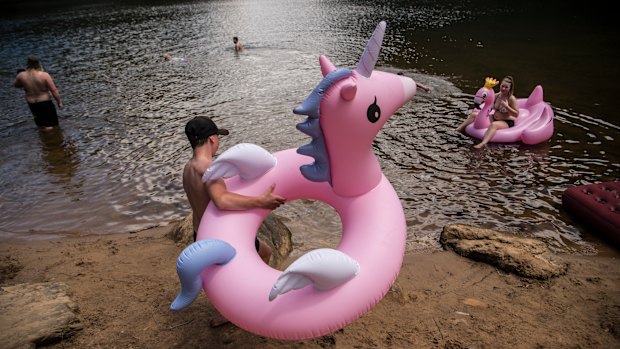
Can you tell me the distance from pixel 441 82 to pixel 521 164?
4646 millimetres

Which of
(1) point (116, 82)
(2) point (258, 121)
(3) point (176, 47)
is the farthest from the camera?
(3) point (176, 47)

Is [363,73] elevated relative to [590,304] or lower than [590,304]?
elevated

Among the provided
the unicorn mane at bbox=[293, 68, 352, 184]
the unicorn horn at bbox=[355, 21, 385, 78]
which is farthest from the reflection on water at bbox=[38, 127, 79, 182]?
the unicorn horn at bbox=[355, 21, 385, 78]

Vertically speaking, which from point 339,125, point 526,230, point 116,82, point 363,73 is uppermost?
point 363,73

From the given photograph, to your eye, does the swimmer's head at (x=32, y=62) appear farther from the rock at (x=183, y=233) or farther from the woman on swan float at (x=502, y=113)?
the woman on swan float at (x=502, y=113)

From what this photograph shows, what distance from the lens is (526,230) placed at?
189 inches

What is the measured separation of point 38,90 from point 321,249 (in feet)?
27.2

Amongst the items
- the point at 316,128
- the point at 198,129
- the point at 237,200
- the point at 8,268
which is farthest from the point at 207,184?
the point at 8,268

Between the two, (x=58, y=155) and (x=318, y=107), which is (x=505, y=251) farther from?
(x=58, y=155)

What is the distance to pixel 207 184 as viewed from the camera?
9.45 feet

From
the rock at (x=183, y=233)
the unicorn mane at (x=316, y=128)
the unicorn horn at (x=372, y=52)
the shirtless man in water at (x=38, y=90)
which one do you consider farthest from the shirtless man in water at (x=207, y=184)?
the shirtless man in water at (x=38, y=90)

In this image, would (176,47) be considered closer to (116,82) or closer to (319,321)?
(116,82)

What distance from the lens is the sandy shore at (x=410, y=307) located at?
9.99 feet

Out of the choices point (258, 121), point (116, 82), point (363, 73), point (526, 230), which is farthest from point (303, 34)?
point (363, 73)
